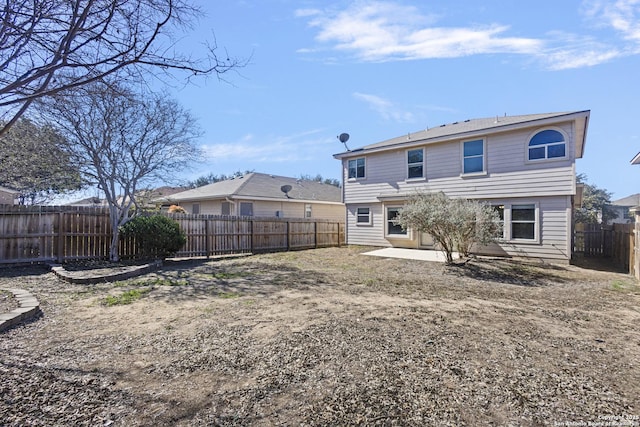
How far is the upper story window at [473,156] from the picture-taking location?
12.0 meters

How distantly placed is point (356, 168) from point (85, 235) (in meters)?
11.5

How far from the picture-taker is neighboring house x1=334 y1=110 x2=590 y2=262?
10.3 m

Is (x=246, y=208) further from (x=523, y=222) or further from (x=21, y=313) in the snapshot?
(x=21, y=313)

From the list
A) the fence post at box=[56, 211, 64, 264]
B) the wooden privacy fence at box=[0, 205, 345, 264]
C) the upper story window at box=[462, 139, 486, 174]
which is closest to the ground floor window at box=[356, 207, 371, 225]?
the wooden privacy fence at box=[0, 205, 345, 264]

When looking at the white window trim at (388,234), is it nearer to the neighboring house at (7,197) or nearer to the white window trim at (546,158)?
the white window trim at (546,158)

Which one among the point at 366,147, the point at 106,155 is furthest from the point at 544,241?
the point at 106,155

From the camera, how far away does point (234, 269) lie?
9312 millimetres

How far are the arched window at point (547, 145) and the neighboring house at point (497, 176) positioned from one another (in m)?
0.03

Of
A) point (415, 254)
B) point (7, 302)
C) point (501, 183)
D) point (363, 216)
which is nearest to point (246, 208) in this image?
point (363, 216)

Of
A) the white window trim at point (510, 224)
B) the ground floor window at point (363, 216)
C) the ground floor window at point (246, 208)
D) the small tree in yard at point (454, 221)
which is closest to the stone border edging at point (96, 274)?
the small tree in yard at point (454, 221)

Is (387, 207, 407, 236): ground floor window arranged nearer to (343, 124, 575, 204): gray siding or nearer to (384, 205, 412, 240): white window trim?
(384, 205, 412, 240): white window trim

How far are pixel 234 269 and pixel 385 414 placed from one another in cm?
772

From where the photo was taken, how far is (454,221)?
871cm

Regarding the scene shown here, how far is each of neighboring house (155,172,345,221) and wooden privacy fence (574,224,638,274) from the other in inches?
508
